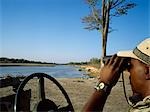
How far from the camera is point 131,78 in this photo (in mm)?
2055

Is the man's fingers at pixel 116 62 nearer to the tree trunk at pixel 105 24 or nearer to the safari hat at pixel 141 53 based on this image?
the safari hat at pixel 141 53

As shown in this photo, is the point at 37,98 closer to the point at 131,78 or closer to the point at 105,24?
the point at 131,78

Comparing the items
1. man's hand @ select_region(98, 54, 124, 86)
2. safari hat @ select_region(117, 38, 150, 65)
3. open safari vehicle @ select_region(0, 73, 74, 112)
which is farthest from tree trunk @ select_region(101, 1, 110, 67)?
man's hand @ select_region(98, 54, 124, 86)

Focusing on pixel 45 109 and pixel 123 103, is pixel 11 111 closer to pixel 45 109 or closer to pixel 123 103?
pixel 45 109

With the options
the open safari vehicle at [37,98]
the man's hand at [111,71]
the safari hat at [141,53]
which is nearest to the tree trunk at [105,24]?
the open safari vehicle at [37,98]

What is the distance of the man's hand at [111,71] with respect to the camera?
1.96m

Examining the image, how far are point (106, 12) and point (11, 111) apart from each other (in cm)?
1848

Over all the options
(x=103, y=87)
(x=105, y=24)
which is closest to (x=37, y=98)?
(x=103, y=87)

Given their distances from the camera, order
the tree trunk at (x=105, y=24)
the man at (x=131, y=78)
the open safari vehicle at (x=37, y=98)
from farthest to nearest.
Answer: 1. the tree trunk at (x=105, y=24)
2. the open safari vehicle at (x=37, y=98)
3. the man at (x=131, y=78)

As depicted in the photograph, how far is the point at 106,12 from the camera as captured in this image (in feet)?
69.5

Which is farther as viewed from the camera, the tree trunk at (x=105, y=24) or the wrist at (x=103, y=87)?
the tree trunk at (x=105, y=24)

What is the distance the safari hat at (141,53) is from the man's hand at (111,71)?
0.09 meters

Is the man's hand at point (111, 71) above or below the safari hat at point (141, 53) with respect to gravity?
below

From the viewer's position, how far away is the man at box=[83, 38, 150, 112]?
1940 mm
